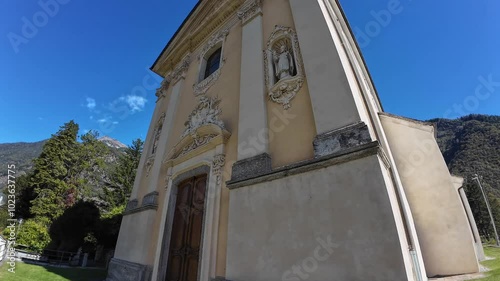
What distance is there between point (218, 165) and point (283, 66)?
9.29 feet

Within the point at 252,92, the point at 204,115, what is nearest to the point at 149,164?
the point at 204,115

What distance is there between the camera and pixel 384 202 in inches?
116

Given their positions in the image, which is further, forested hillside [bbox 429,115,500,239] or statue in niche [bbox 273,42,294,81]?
forested hillside [bbox 429,115,500,239]

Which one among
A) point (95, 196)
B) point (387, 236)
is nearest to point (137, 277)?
point (387, 236)

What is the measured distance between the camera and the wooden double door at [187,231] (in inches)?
225

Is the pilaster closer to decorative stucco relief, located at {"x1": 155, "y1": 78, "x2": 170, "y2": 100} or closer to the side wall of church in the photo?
the side wall of church

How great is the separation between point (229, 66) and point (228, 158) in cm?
325

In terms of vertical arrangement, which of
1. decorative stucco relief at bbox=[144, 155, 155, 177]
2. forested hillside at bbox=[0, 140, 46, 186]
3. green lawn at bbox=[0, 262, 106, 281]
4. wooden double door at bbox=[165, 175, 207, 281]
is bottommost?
green lawn at bbox=[0, 262, 106, 281]

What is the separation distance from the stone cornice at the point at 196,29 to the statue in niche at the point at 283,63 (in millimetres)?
3734

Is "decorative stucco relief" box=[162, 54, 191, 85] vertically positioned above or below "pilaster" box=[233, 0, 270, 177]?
above

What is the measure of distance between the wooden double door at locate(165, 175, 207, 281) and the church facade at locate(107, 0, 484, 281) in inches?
1.7

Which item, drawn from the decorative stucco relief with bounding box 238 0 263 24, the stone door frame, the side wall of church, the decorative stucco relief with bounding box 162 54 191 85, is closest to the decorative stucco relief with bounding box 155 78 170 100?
the decorative stucco relief with bounding box 162 54 191 85

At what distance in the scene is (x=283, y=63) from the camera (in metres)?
5.46

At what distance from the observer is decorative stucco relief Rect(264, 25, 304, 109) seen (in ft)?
16.5
